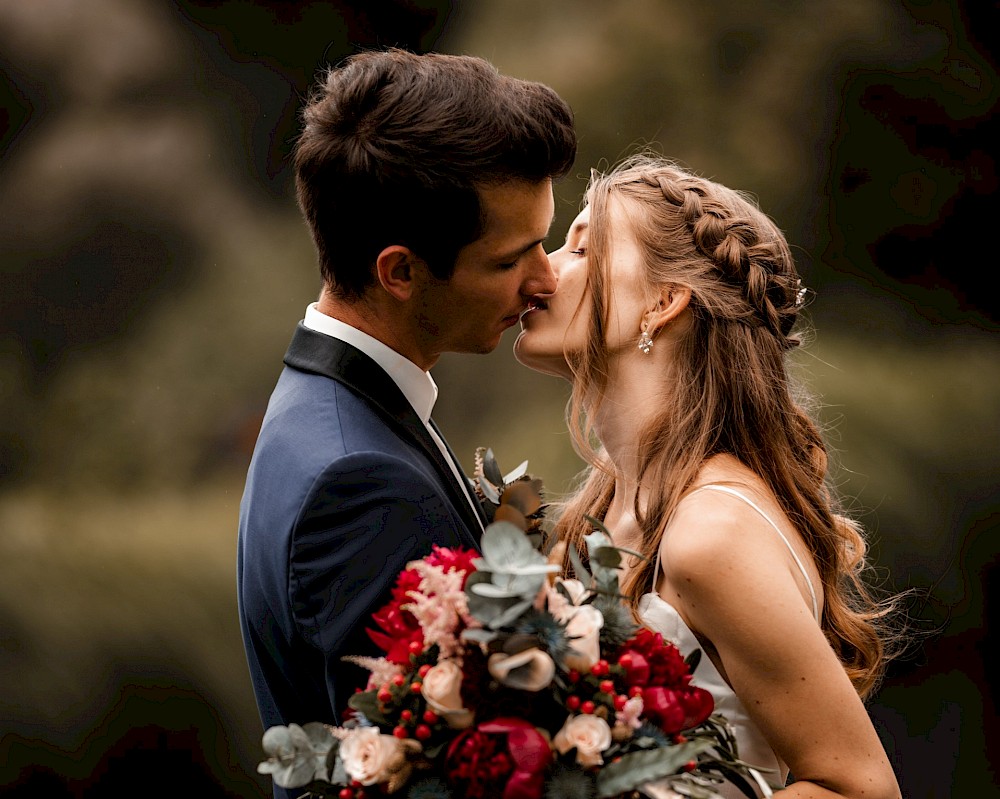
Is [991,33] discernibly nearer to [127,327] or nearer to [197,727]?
[127,327]

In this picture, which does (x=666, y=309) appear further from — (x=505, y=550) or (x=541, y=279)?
(x=505, y=550)

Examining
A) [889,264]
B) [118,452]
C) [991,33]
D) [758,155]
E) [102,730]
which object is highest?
[991,33]

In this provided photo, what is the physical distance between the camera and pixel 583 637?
1198 mm

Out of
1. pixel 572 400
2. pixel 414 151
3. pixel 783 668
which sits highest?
pixel 414 151

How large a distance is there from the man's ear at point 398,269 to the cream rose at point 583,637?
770 millimetres

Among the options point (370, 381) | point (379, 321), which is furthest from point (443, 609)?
point (379, 321)

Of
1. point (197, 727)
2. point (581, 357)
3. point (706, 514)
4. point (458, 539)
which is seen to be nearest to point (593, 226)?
point (581, 357)

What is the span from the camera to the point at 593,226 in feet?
7.08

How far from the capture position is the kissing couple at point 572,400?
5.08 ft

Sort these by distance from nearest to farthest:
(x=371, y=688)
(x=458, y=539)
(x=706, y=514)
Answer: (x=371, y=688) → (x=458, y=539) → (x=706, y=514)

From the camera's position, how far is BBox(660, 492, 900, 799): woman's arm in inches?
67.5

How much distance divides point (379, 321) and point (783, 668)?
3.00 feet

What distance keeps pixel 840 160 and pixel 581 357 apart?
6.73 ft

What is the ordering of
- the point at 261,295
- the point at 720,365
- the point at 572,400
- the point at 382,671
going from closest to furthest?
the point at 382,671
the point at 720,365
the point at 572,400
the point at 261,295
